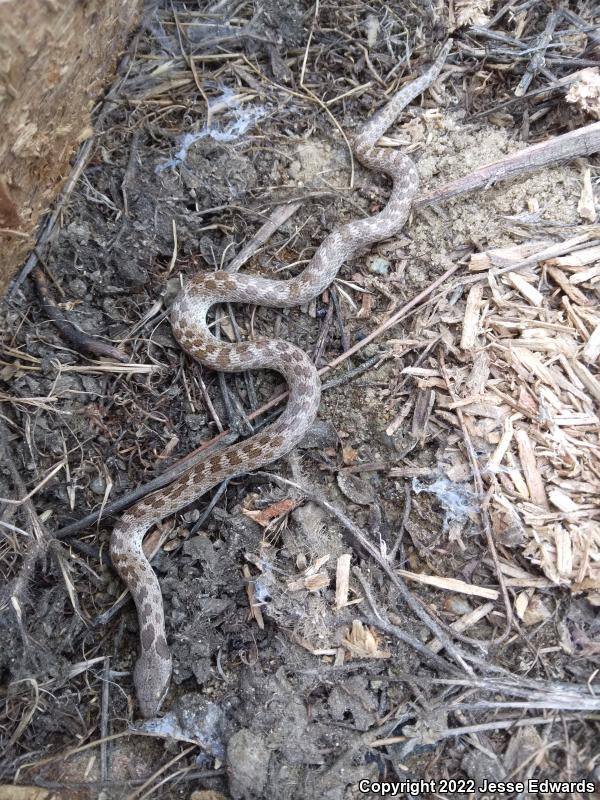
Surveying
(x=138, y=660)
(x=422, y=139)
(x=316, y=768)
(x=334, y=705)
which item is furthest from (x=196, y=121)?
(x=316, y=768)

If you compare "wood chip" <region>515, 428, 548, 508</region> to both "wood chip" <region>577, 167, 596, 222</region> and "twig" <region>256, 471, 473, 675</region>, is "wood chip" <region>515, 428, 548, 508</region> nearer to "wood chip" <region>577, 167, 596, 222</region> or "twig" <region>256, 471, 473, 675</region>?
"twig" <region>256, 471, 473, 675</region>

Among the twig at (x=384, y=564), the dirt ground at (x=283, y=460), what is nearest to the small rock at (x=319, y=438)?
the dirt ground at (x=283, y=460)

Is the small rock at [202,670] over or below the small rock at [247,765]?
over

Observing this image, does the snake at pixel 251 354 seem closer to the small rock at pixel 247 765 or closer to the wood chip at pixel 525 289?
the small rock at pixel 247 765

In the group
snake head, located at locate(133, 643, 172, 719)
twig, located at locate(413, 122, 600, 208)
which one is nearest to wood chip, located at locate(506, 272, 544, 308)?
twig, located at locate(413, 122, 600, 208)

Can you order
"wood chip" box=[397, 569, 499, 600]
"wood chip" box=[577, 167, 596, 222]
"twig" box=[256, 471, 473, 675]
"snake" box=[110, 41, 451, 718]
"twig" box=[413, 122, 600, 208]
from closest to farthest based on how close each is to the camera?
"twig" box=[256, 471, 473, 675] < "wood chip" box=[397, 569, 499, 600] < "snake" box=[110, 41, 451, 718] < "wood chip" box=[577, 167, 596, 222] < "twig" box=[413, 122, 600, 208]

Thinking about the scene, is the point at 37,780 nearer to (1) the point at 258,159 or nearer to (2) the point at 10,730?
(2) the point at 10,730

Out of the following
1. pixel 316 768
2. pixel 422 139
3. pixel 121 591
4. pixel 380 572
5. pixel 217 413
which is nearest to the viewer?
pixel 316 768

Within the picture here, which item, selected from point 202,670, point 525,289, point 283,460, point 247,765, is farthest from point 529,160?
point 247,765

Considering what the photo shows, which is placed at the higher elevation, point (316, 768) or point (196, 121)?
point (196, 121)
